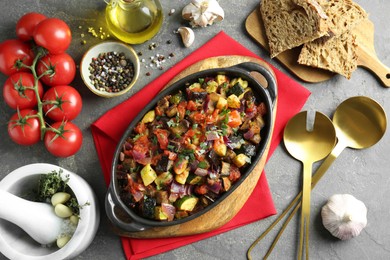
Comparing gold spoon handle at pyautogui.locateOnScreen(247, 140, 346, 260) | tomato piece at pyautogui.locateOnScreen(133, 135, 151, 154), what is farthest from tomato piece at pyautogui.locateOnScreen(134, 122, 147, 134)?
gold spoon handle at pyautogui.locateOnScreen(247, 140, 346, 260)

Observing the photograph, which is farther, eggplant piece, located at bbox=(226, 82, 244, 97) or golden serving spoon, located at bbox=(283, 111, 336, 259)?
golden serving spoon, located at bbox=(283, 111, 336, 259)

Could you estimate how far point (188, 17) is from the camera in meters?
3.08

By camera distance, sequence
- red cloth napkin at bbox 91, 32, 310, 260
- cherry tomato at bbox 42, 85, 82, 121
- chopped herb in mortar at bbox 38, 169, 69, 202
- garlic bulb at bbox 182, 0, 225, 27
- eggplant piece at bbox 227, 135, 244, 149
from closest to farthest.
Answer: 1. chopped herb in mortar at bbox 38, 169, 69, 202
2. eggplant piece at bbox 227, 135, 244, 149
3. cherry tomato at bbox 42, 85, 82, 121
4. red cloth napkin at bbox 91, 32, 310, 260
5. garlic bulb at bbox 182, 0, 225, 27

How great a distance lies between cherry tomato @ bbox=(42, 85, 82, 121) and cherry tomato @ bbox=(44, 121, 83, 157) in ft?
0.16

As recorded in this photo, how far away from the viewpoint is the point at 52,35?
276 cm

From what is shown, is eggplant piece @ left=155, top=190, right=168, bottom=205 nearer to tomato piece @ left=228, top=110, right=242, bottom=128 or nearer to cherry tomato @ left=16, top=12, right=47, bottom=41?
tomato piece @ left=228, top=110, right=242, bottom=128

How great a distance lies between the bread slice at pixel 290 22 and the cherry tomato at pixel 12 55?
1.52 meters

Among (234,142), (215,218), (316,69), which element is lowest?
Result: (215,218)

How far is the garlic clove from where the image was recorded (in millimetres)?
3062

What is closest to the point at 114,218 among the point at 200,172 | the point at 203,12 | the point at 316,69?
the point at 200,172

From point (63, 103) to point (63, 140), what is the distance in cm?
22

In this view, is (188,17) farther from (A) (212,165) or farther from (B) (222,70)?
(A) (212,165)

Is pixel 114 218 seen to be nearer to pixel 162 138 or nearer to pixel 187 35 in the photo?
pixel 162 138

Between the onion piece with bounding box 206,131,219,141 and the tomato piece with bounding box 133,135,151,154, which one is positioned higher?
the onion piece with bounding box 206,131,219,141
